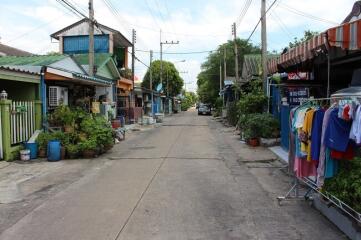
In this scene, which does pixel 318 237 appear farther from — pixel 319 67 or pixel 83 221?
pixel 319 67

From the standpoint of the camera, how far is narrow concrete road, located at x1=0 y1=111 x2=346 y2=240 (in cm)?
609

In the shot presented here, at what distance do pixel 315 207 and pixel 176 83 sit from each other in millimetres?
76225

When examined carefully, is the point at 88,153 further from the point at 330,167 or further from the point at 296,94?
the point at 330,167

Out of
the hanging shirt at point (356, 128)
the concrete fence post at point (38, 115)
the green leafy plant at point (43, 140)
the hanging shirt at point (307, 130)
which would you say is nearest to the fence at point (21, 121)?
the concrete fence post at point (38, 115)

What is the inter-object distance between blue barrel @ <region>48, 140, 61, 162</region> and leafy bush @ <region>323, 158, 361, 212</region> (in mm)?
9337

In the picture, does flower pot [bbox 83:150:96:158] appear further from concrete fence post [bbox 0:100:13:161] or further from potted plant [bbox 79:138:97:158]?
concrete fence post [bbox 0:100:13:161]

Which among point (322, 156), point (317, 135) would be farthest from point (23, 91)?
point (322, 156)

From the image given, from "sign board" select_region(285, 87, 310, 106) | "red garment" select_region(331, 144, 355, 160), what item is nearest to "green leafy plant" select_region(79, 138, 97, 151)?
"sign board" select_region(285, 87, 310, 106)

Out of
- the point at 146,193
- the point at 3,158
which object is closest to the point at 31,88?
the point at 3,158

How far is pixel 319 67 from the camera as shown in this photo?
13.9 meters

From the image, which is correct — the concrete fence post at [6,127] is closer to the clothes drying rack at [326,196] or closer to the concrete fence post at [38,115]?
the concrete fence post at [38,115]

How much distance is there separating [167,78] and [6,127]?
6681cm

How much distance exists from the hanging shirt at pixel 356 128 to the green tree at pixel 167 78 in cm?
6769

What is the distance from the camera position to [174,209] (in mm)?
7363
